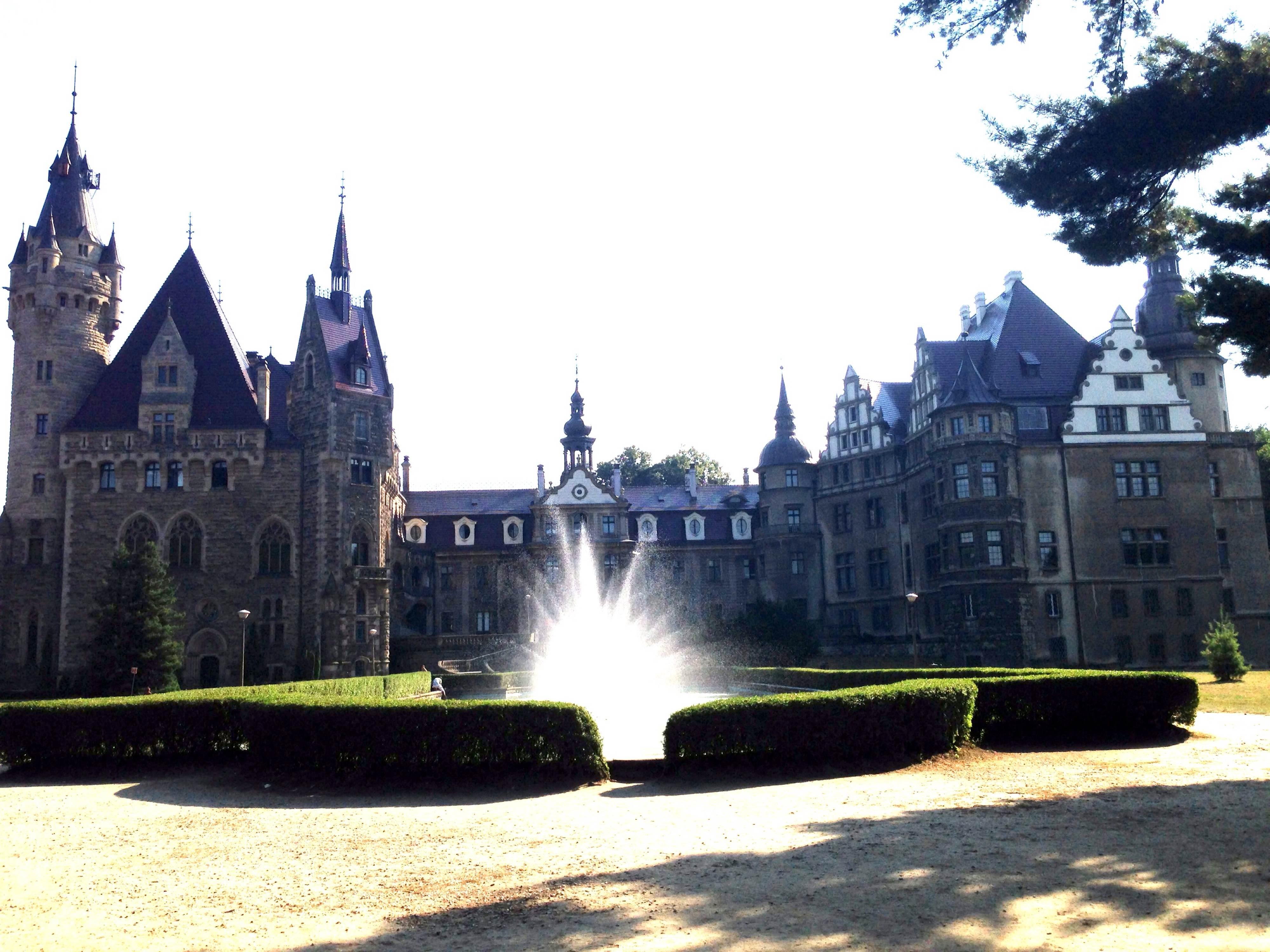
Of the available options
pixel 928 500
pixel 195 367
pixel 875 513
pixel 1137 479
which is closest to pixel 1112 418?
pixel 1137 479

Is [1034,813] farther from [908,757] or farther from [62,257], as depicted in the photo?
[62,257]

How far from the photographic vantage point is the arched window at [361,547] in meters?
53.2

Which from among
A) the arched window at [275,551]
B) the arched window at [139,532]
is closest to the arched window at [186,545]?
the arched window at [139,532]

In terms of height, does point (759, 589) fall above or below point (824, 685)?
above

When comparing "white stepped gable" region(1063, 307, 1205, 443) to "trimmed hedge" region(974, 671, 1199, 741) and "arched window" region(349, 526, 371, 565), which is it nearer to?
"trimmed hedge" region(974, 671, 1199, 741)

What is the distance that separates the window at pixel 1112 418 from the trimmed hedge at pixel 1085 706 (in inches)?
1202

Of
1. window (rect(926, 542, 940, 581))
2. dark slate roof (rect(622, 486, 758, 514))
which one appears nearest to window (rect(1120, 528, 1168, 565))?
window (rect(926, 542, 940, 581))

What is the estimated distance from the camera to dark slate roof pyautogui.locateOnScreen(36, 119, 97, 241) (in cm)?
5562

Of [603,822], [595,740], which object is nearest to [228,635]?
[595,740]

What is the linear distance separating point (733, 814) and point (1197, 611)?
4127 centimetres

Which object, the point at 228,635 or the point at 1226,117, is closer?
the point at 1226,117

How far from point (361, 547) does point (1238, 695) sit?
131 ft

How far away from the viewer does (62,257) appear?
54594 millimetres

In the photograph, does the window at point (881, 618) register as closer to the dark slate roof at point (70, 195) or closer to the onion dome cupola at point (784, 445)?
the onion dome cupola at point (784, 445)
